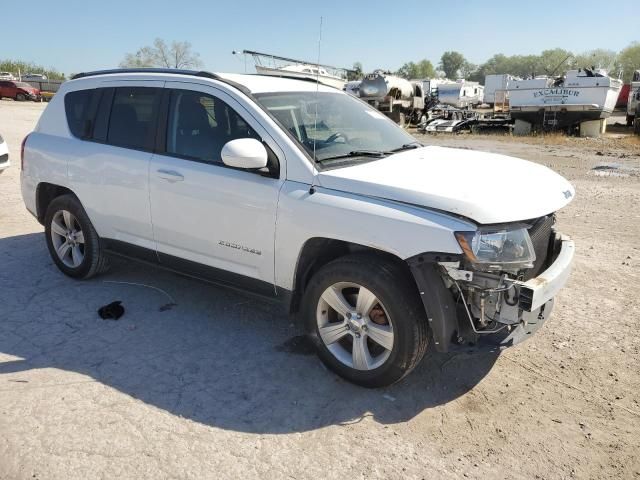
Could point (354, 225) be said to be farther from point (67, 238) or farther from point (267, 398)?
point (67, 238)

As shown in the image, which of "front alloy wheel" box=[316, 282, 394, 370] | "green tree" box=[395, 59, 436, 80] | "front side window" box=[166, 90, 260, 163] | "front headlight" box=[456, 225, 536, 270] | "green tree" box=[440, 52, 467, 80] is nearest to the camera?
"front headlight" box=[456, 225, 536, 270]

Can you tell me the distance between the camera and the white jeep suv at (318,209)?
9.98ft

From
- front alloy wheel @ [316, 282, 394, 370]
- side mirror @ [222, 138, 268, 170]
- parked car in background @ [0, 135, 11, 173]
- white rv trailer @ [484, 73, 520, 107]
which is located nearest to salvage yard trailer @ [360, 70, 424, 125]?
white rv trailer @ [484, 73, 520, 107]

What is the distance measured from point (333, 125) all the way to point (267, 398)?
6.72 ft

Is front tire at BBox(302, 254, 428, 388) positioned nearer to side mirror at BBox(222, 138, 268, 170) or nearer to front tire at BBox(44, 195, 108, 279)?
side mirror at BBox(222, 138, 268, 170)

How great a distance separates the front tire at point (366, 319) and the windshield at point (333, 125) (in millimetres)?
847

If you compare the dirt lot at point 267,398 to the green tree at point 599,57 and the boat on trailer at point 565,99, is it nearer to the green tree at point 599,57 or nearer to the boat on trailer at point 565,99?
the boat on trailer at point 565,99

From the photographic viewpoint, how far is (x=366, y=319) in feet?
11.0

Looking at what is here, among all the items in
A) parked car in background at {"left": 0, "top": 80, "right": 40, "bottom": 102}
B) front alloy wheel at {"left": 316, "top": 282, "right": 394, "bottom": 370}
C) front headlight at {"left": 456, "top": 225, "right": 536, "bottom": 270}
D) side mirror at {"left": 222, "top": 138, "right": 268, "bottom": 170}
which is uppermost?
parked car in background at {"left": 0, "top": 80, "right": 40, "bottom": 102}

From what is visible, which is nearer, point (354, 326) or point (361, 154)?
point (354, 326)

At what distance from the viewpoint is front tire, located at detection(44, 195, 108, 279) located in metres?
4.93

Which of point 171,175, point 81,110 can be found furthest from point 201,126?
point 81,110

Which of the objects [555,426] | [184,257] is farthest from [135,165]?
[555,426]

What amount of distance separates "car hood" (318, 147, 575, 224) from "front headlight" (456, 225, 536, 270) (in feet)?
0.24
